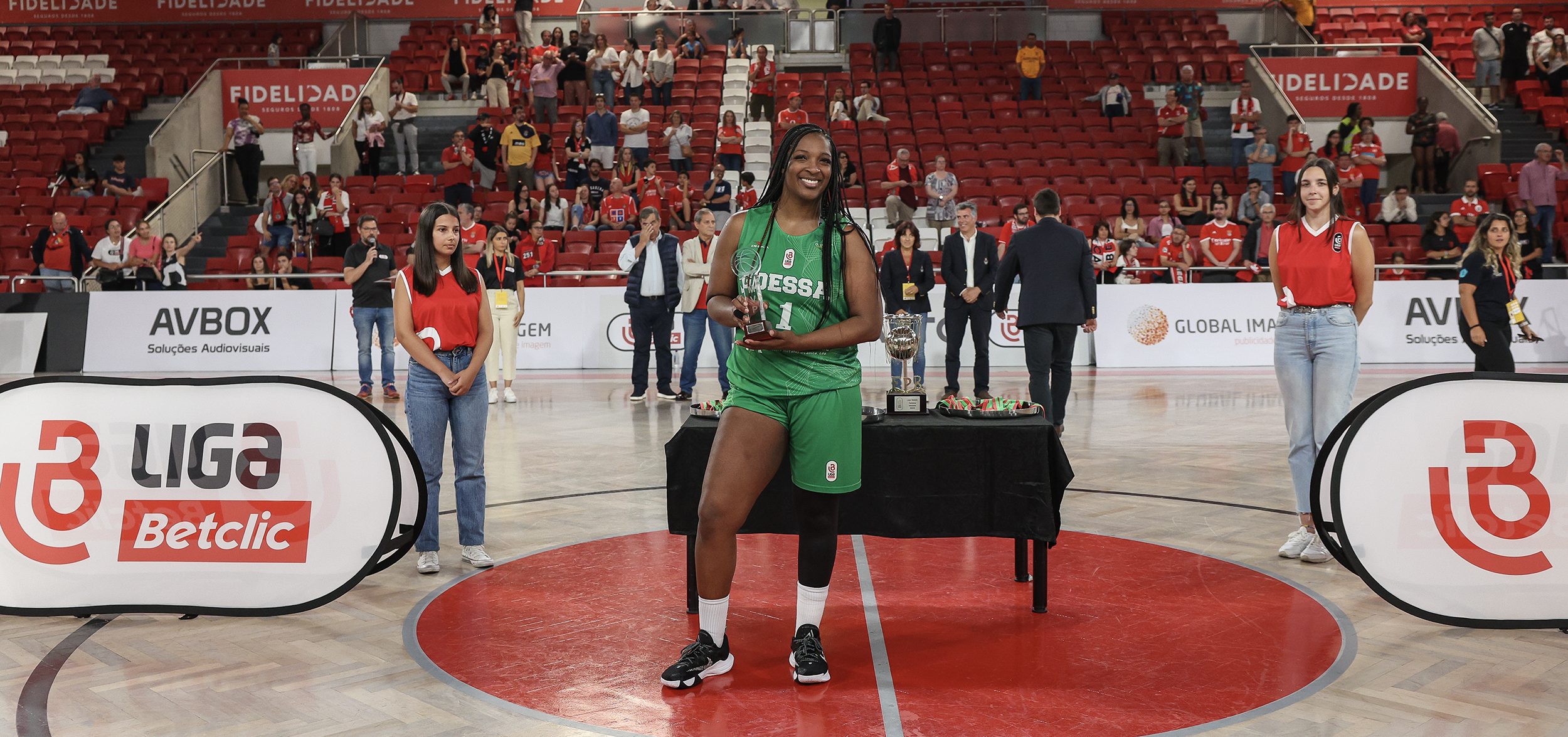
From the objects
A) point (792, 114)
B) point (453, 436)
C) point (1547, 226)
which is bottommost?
point (453, 436)

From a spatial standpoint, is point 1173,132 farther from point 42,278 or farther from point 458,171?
point 42,278

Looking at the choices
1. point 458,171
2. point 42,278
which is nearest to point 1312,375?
point 458,171

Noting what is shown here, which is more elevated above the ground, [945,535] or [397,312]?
[397,312]

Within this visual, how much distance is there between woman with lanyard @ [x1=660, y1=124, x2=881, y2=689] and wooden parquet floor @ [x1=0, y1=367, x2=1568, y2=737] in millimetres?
792

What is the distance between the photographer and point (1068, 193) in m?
18.3

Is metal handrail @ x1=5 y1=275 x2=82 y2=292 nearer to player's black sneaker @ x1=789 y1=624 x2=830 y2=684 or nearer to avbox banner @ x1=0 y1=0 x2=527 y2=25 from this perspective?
avbox banner @ x1=0 y1=0 x2=527 y2=25

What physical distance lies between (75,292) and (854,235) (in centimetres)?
1484

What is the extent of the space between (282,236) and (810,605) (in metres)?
15.3

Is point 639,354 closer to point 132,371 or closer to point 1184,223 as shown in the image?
point 132,371

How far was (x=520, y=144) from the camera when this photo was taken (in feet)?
59.5

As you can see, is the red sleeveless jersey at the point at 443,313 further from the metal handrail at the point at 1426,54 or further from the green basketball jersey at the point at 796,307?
the metal handrail at the point at 1426,54

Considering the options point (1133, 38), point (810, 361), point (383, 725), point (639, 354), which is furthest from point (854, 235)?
point (1133, 38)

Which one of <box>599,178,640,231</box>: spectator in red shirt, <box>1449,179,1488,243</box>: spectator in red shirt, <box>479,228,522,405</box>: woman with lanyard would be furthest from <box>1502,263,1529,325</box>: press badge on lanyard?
<box>599,178,640,231</box>: spectator in red shirt

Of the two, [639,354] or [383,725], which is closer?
[383,725]
